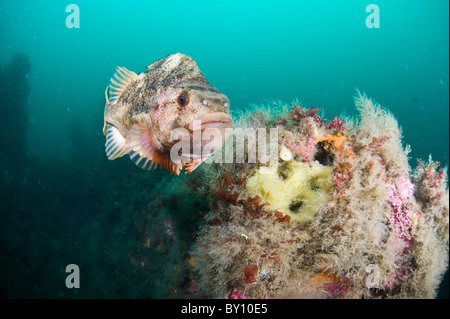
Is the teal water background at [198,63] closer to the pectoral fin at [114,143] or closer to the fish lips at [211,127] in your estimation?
the pectoral fin at [114,143]

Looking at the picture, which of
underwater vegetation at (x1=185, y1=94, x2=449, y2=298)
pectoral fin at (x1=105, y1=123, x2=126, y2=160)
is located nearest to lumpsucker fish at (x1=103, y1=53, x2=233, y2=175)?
pectoral fin at (x1=105, y1=123, x2=126, y2=160)

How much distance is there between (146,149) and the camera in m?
2.83

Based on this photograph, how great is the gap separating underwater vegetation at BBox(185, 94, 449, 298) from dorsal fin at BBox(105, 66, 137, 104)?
74.3 inches

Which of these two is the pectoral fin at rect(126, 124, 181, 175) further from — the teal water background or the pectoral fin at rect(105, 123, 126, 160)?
the teal water background

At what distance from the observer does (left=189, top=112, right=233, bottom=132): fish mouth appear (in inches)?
98.1

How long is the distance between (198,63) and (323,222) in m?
90.9

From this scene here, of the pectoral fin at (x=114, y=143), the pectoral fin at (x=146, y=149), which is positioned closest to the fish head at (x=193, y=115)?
the pectoral fin at (x=146, y=149)

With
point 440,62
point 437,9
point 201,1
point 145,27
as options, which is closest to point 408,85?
point 440,62

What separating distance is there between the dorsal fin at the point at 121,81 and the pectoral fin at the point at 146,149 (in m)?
1.42

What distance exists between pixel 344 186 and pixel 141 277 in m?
5.30

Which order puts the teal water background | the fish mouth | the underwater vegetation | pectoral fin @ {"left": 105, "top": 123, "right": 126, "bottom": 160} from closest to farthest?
the fish mouth, the underwater vegetation, pectoral fin @ {"left": 105, "top": 123, "right": 126, "bottom": 160}, the teal water background
